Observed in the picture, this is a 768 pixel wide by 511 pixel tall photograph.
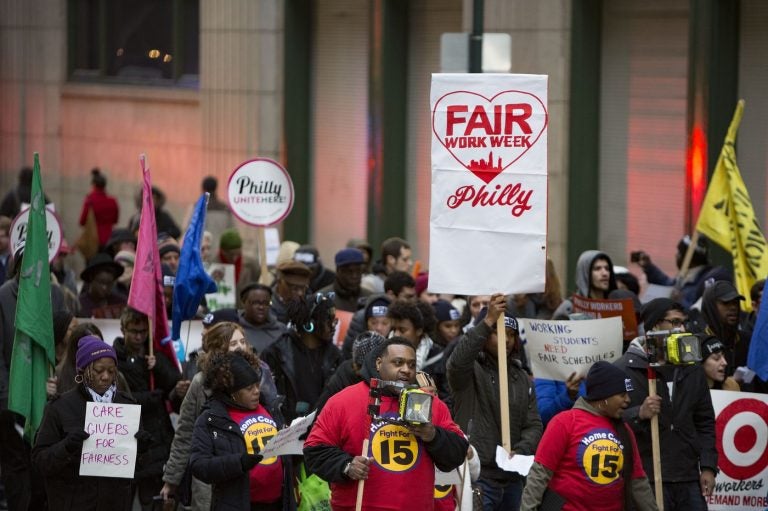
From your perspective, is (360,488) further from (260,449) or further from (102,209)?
(102,209)

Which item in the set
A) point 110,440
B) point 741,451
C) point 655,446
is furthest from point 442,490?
point 741,451

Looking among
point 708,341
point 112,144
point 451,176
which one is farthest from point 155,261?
point 112,144

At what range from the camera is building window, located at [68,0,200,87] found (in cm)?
2308

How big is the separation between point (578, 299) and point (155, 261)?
3080mm

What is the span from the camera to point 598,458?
8523 millimetres

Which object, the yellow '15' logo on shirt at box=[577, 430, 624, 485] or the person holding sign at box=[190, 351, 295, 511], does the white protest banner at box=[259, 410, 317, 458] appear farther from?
the yellow '15' logo on shirt at box=[577, 430, 624, 485]

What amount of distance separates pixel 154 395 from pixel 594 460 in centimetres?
320

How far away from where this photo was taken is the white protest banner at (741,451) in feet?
34.9

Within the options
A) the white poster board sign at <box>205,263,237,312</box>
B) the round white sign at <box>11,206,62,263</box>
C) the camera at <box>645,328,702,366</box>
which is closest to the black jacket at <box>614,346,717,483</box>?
the camera at <box>645,328,702,366</box>

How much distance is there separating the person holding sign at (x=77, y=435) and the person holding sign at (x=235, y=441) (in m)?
0.73

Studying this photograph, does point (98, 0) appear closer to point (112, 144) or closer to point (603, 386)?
point (112, 144)

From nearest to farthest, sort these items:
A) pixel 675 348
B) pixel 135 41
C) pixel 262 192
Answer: pixel 675 348
pixel 262 192
pixel 135 41

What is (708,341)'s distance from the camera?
412 inches

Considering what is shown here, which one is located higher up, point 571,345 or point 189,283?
point 189,283
